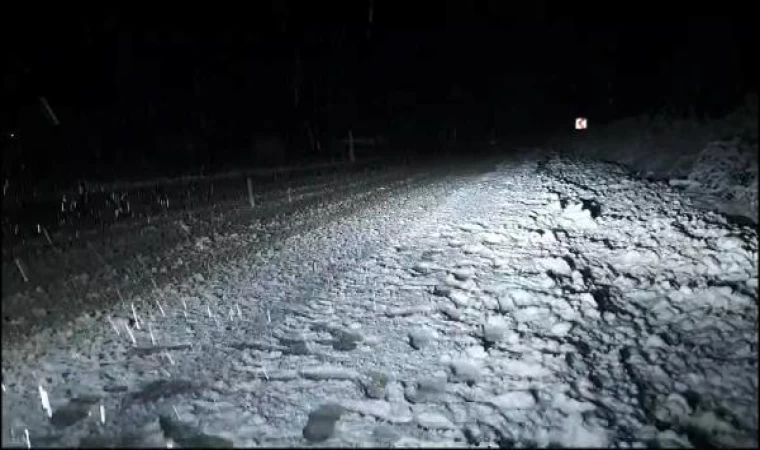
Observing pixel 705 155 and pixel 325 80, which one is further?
pixel 325 80

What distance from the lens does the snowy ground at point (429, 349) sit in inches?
137

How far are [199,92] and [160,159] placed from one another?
30.6 feet

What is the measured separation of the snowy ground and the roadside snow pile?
2.48ft

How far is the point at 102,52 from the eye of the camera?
2009 centimetres

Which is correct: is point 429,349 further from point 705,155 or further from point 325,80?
point 325,80

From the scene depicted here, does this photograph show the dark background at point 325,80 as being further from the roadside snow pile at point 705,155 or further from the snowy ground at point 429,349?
the snowy ground at point 429,349

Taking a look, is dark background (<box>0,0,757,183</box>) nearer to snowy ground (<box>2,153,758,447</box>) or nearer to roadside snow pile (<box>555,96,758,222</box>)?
roadside snow pile (<box>555,96,758,222</box>)

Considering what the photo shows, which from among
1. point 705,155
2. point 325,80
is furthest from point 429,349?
point 325,80

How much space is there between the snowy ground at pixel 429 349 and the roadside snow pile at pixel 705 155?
2.48 ft

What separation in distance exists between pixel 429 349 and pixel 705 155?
776 centimetres

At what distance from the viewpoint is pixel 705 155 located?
924 centimetres

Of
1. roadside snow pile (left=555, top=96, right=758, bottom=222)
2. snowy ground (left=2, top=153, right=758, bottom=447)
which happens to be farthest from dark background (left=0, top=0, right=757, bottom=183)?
snowy ground (left=2, top=153, right=758, bottom=447)

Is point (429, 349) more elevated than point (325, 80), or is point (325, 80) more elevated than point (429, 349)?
point (325, 80)

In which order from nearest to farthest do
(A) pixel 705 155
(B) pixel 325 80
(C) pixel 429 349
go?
(C) pixel 429 349, (A) pixel 705 155, (B) pixel 325 80
